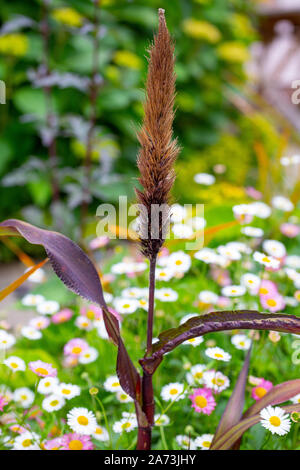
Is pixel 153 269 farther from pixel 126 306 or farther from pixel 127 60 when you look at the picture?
pixel 127 60

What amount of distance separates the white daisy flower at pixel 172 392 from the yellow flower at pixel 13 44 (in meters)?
1.99

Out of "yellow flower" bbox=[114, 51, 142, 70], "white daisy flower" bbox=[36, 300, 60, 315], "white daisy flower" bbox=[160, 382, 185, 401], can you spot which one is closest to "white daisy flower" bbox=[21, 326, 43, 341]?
"white daisy flower" bbox=[36, 300, 60, 315]

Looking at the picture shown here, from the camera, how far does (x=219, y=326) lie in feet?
2.08

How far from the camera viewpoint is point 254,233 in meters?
1.10

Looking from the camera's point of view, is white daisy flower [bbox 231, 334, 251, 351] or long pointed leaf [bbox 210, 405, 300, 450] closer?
long pointed leaf [bbox 210, 405, 300, 450]

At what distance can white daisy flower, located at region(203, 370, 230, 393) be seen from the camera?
0.83 m

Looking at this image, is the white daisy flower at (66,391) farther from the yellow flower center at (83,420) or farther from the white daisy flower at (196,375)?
the white daisy flower at (196,375)

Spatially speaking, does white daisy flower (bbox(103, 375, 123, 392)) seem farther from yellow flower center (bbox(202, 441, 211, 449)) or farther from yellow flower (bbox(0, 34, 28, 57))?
yellow flower (bbox(0, 34, 28, 57))

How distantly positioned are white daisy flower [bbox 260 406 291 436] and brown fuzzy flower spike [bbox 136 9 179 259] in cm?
26

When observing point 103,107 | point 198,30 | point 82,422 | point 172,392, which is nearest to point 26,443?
point 82,422

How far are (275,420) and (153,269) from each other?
0.26m

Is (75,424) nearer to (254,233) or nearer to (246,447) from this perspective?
(246,447)

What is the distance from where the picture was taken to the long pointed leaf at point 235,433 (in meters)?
0.70
